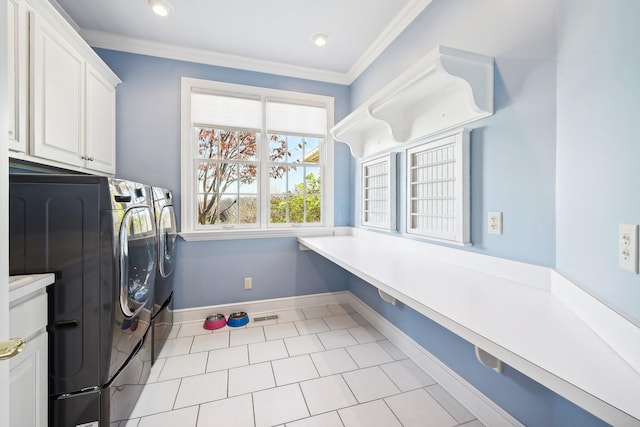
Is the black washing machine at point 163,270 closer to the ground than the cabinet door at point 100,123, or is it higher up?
closer to the ground

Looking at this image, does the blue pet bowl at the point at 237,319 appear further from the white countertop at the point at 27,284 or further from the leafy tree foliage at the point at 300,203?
the white countertop at the point at 27,284

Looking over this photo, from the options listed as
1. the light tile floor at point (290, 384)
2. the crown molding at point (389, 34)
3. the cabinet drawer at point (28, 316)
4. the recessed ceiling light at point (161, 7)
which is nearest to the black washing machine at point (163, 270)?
the light tile floor at point (290, 384)

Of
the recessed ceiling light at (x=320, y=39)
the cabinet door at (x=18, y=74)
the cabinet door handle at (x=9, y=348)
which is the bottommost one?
the cabinet door handle at (x=9, y=348)

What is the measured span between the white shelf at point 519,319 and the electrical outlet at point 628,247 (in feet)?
0.54

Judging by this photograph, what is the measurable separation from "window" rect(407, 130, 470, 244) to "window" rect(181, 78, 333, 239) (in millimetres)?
1232

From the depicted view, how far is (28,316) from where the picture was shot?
1.03 m

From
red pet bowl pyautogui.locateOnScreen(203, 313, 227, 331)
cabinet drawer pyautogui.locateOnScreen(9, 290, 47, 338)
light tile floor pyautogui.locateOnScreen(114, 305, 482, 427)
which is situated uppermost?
cabinet drawer pyautogui.locateOnScreen(9, 290, 47, 338)

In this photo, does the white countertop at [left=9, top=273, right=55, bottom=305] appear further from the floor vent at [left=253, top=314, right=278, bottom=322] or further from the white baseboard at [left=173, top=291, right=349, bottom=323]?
the floor vent at [left=253, top=314, right=278, bottom=322]

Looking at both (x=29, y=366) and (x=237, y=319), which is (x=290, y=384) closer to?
(x=237, y=319)

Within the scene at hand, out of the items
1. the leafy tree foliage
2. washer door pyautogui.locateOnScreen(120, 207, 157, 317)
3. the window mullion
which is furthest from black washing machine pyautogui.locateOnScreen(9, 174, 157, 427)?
the leafy tree foliage

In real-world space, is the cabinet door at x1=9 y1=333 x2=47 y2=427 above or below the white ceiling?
below

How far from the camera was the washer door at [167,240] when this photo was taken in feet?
6.68

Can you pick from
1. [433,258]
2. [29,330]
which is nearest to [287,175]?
[433,258]

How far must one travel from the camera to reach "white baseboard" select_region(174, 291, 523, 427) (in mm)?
1405
